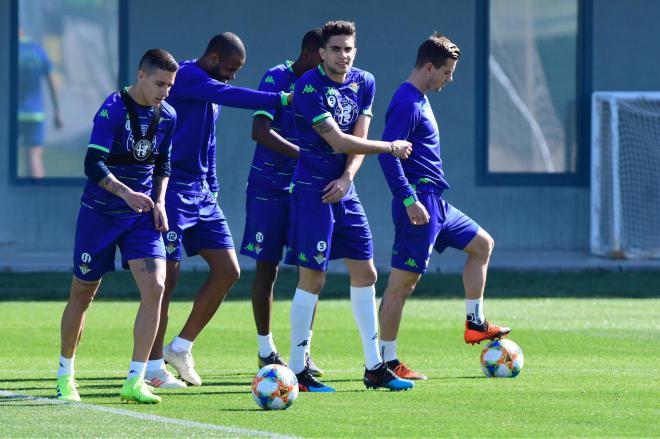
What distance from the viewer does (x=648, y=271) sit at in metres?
18.7

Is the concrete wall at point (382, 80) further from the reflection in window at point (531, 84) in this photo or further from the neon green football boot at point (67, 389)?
the neon green football boot at point (67, 389)

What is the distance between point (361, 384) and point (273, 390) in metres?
Answer: 1.31

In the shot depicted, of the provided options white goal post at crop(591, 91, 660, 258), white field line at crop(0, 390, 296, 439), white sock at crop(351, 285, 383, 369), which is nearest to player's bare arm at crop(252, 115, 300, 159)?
white sock at crop(351, 285, 383, 369)

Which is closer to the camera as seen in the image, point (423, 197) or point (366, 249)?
point (366, 249)

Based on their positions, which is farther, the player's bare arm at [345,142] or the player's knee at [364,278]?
the player's knee at [364,278]

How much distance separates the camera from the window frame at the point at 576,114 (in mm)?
20594

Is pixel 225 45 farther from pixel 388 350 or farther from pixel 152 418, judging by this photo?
pixel 152 418

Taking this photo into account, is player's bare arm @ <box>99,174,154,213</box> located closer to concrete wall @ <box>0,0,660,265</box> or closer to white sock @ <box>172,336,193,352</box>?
white sock @ <box>172,336,193,352</box>

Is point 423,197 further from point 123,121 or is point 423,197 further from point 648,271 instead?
point 648,271

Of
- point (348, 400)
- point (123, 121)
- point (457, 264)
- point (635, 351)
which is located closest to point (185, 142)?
point (123, 121)

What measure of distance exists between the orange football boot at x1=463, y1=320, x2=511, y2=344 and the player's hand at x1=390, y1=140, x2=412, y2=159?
1.84m

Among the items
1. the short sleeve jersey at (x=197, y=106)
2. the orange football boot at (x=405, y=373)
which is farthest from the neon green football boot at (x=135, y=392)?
the orange football boot at (x=405, y=373)

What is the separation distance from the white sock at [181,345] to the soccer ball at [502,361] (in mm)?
1875

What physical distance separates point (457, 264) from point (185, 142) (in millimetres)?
9740
